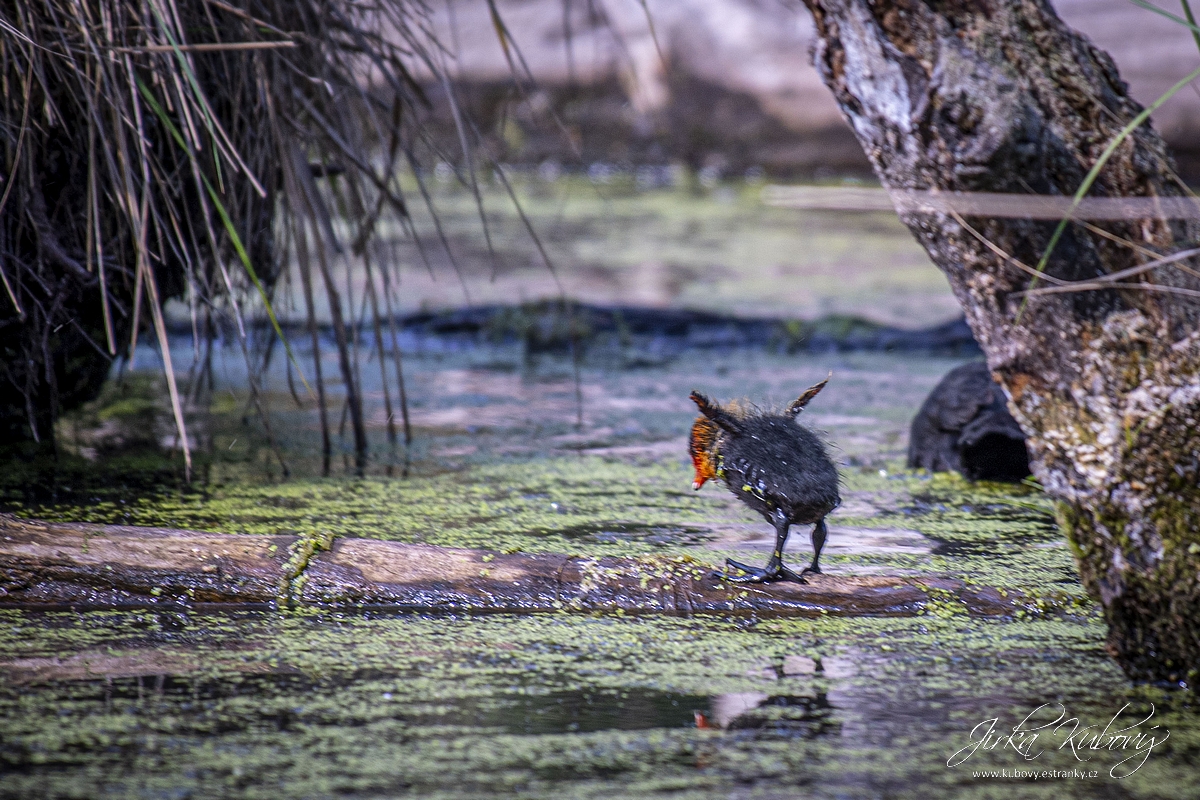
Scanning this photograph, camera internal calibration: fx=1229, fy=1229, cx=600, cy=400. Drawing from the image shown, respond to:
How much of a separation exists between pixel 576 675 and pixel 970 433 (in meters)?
1.63

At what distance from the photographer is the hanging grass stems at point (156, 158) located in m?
2.34

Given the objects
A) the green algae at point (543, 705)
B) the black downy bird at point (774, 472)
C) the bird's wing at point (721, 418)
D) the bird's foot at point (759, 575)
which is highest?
the bird's wing at point (721, 418)

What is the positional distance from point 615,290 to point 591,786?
15.2 ft

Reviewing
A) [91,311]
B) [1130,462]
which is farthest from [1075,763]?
[91,311]

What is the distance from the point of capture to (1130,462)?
1.68 metres

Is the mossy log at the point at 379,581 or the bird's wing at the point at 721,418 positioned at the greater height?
the bird's wing at the point at 721,418

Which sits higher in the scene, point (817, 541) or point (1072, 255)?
point (1072, 255)

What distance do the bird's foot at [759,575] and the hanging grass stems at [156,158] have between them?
0.89 m

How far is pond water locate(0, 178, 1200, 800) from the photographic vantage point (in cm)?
155

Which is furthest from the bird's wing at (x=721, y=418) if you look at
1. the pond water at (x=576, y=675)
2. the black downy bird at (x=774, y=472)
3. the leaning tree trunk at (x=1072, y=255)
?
the leaning tree trunk at (x=1072, y=255)

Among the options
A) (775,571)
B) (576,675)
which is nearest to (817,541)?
(775,571)

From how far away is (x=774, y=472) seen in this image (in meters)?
2.08

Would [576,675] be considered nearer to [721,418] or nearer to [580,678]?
[580,678]

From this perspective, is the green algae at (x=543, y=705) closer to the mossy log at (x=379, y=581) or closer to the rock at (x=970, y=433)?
the mossy log at (x=379, y=581)
